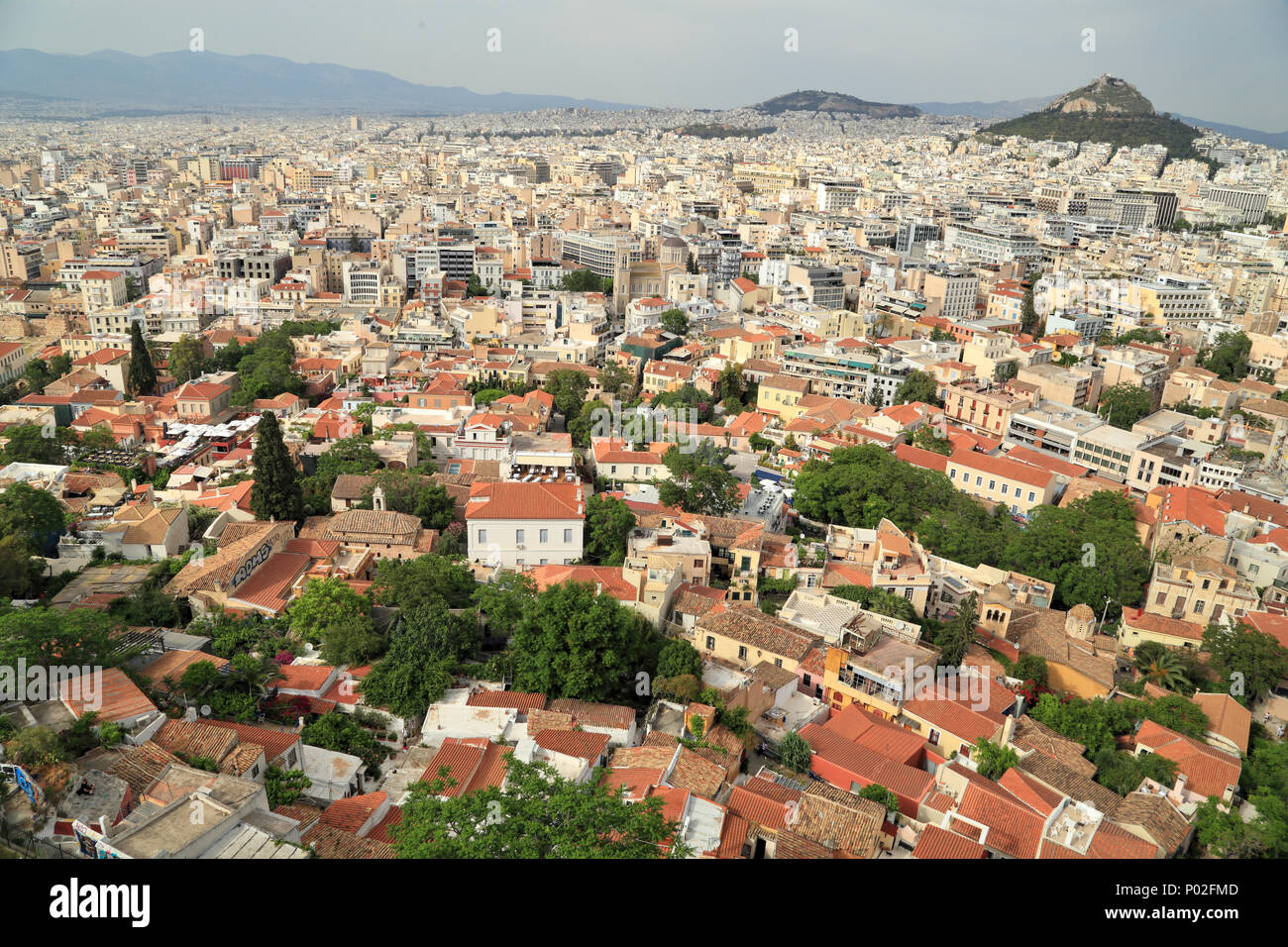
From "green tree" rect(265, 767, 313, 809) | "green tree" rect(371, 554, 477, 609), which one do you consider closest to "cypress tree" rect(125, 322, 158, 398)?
"green tree" rect(371, 554, 477, 609)

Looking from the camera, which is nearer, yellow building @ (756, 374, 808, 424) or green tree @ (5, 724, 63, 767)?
green tree @ (5, 724, 63, 767)

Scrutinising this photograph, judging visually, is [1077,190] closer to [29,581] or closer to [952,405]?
[952,405]

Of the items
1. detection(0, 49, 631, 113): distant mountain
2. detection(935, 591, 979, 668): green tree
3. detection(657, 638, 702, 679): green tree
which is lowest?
detection(935, 591, 979, 668): green tree

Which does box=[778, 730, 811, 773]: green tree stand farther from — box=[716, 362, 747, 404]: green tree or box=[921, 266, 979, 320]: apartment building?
box=[921, 266, 979, 320]: apartment building

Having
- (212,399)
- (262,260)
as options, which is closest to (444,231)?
(262,260)

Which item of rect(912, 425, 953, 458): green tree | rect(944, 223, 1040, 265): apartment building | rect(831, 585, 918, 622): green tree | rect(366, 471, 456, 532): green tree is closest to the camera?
rect(831, 585, 918, 622): green tree

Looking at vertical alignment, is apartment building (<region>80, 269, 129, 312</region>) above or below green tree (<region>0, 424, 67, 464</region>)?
above
